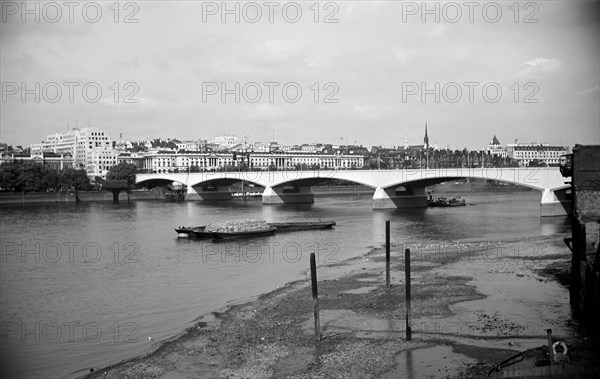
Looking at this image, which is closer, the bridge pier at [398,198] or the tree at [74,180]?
the bridge pier at [398,198]

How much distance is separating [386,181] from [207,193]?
4011cm

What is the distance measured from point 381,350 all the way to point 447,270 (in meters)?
12.2

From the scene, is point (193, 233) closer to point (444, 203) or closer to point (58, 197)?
point (444, 203)

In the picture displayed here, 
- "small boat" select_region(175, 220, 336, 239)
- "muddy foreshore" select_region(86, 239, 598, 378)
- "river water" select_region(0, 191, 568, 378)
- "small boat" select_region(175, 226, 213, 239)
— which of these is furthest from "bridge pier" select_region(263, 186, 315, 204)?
"muddy foreshore" select_region(86, 239, 598, 378)

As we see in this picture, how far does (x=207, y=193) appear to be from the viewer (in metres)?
107

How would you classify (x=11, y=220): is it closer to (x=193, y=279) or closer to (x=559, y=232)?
(x=193, y=279)

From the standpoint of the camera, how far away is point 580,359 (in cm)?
1246

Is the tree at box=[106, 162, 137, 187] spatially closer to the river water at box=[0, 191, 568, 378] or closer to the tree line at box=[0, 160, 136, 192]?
the tree line at box=[0, 160, 136, 192]

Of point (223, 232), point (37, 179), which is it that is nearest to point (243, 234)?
point (223, 232)

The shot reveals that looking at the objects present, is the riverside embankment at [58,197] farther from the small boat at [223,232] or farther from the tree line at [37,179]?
the small boat at [223,232]

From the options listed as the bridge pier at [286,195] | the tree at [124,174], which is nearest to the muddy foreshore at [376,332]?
the bridge pier at [286,195]

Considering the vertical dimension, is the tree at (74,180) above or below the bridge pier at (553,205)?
above

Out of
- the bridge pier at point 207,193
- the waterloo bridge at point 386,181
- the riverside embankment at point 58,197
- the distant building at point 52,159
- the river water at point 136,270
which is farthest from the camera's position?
the distant building at point 52,159

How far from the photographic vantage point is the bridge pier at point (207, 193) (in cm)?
10594
